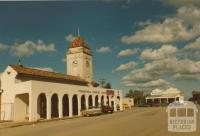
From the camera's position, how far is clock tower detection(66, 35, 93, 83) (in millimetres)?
63969

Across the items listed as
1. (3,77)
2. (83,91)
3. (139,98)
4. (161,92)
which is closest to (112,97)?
(83,91)

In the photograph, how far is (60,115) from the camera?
39.8 metres

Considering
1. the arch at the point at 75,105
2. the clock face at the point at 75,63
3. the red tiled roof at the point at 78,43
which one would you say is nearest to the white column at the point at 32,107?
the arch at the point at 75,105

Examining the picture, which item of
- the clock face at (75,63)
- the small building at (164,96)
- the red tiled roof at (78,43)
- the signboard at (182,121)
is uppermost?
the red tiled roof at (78,43)

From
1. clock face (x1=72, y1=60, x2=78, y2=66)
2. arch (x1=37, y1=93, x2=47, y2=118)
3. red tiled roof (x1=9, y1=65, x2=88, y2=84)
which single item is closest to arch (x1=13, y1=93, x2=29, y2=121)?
arch (x1=37, y1=93, x2=47, y2=118)

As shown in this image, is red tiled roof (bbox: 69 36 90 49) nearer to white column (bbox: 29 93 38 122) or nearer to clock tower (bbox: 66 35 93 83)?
clock tower (bbox: 66 35 93 83)

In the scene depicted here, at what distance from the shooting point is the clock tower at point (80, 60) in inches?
2518

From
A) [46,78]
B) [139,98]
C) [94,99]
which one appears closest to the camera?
[46,78]

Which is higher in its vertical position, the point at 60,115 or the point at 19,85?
the point at 19,85

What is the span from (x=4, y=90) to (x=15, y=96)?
2.56m

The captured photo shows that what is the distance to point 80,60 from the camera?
64.8 m

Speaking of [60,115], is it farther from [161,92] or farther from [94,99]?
[161,92]

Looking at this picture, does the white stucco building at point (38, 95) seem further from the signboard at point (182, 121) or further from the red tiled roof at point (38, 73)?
the signboard at point (182, 121)

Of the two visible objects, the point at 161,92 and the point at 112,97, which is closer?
the point at 112,97
